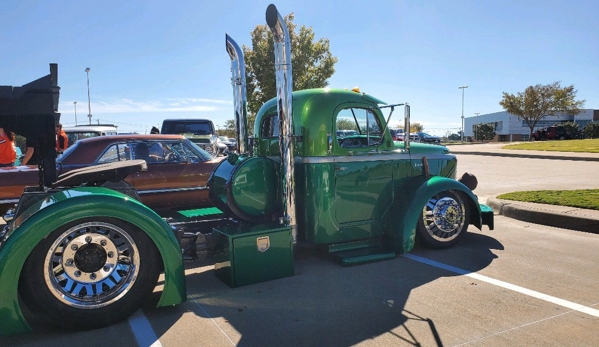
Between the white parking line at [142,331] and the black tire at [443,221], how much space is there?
3.32 m

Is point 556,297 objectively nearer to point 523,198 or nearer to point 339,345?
point 339,345

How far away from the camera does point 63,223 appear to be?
3287mm

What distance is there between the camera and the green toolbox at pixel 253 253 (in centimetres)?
430

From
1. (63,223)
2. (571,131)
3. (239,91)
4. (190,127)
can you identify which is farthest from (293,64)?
(571,131)

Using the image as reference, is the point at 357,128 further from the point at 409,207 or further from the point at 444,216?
the point at 444,216

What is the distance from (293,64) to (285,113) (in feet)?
64.7

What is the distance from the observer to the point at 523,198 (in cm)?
823

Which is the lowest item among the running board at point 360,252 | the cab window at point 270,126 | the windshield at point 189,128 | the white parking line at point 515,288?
the white parking line at point 515,288

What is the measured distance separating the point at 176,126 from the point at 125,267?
11971 millimetres

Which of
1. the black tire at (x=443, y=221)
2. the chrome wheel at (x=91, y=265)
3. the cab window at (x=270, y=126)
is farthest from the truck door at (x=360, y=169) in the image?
the chrome wheel at (x=91, y=265)

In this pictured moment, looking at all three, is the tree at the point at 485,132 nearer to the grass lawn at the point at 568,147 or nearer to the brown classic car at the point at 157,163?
the grass lawn at the point at 568,147

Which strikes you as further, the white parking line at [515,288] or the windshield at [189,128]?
the windshield at [189,128]

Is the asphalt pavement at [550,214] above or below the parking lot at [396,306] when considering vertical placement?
above

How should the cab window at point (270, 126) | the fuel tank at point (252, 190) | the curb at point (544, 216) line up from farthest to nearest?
the curb at point (544, 216) → the cab window at point (270, 126) → the fuel tank at point (252, 190)
